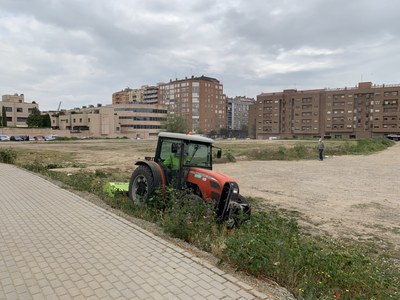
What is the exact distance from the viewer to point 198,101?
435 feet

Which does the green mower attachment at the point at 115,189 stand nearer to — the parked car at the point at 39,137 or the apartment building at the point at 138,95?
the parked car at the point at 39,137

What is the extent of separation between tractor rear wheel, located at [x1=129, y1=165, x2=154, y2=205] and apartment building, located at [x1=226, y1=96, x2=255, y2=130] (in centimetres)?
15715

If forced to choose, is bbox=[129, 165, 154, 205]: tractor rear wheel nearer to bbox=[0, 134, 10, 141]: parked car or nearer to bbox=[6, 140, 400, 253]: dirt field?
bbox=[6, 140, 400, 253]: dirt field

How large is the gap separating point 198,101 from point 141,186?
127539 millimetres

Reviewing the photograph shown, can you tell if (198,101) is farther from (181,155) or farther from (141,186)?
(181,155)

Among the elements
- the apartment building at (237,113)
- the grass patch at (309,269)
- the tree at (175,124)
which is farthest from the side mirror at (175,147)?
the apartment building at (237,113)

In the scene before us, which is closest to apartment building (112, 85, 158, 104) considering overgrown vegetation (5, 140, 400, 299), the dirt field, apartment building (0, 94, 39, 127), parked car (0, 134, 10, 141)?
apartment building (0, 94, 39, 127)

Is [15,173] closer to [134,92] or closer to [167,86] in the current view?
[167,86]

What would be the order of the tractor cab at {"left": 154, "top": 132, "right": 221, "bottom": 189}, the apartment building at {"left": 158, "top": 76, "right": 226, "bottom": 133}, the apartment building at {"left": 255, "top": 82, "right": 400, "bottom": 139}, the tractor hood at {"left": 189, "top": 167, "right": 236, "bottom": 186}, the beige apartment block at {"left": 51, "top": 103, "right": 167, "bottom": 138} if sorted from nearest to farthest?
the tractor hood at {"left": 189, "top": 167, "right": 236, "bottom": 186} < the tractor cab at {"left": 154, "top": 132, "right": 221, "bottom": 189} < the apartment building at {"left": 255, "top": 82, "right": 400, "bottom": 139} < the beige apartment block at {"left": 51, "top": 103, "right": 167, "bottom": 138} < the apartment building at {"left": 158, "top": 76, "right": 226, "bottom": 133}

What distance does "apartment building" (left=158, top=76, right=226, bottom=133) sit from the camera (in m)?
133

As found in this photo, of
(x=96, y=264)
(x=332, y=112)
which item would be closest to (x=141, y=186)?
(x=96, y=264)

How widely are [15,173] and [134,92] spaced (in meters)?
149

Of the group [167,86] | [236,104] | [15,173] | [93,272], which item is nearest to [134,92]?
[167,86]

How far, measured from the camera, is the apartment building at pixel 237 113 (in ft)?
548
